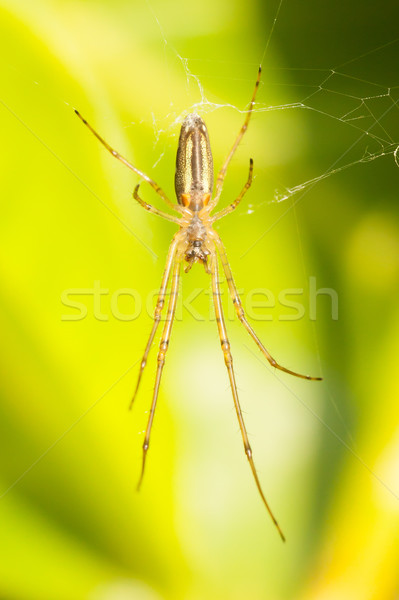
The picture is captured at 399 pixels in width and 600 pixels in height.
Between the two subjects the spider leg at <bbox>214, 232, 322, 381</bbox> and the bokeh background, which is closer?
Answer: the bokeh background

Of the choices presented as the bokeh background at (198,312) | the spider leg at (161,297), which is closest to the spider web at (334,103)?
the bokeh background at (198,312)

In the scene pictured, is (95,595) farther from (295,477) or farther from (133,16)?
(133,16)

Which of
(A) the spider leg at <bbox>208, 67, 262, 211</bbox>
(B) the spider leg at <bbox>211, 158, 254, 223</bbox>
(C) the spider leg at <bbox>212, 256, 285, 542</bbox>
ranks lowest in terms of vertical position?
(C) the spider leg at <bbox>212, 256, 285, 542</bbox>

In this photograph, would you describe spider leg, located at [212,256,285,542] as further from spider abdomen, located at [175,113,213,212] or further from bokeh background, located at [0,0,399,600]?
spider abdomen, located at [175,113,213,212]

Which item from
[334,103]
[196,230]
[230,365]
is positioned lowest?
[230,365]

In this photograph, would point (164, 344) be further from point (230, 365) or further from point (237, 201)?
point (237, 201)

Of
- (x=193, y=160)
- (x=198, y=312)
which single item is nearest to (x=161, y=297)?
(x=198, y=312)

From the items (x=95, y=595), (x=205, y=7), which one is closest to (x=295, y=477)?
(x=95, y=595)

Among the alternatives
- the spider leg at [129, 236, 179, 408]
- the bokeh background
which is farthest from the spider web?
the spider leg at [129, 236, 179, 408]
